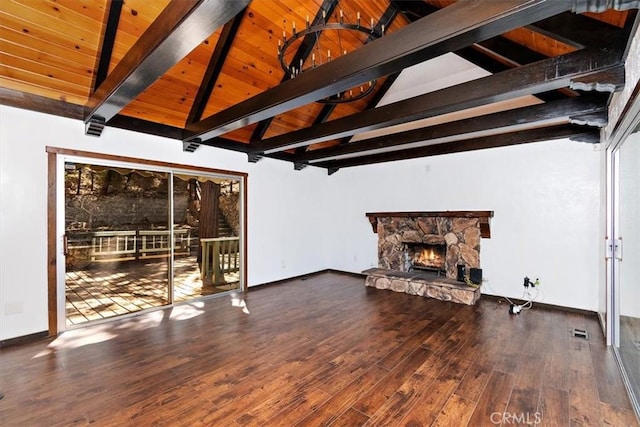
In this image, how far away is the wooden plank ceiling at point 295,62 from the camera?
6.47 ft

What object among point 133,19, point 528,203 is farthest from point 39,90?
point 528,203

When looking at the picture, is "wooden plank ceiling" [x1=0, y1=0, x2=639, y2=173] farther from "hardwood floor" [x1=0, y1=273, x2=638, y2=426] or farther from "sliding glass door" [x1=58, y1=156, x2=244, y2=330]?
"hardwood floor" [x1=0, y1=273, x2=638, y2=426]

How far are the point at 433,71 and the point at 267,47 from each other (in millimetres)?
2755

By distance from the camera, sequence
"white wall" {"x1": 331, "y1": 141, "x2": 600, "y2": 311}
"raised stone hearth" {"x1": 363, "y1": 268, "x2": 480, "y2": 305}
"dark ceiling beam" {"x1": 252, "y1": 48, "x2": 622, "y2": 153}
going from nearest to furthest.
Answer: "dark ceiling beam" {"x1": 252, "y1": 48, "x2": 622, "y2": 153}
"white wall" {"x1": 331, "y1": 141, "x2": 600, "y2": 311}
"raised stone hearth" {"x1": 363, "y1": 268, "x2": 480, "y2": 305}

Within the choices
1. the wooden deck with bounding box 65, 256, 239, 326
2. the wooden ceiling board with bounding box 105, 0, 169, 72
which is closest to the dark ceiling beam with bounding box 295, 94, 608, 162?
the wooden ceiling board with bounding box 105, 0, 169, 72

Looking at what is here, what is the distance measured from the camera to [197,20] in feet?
5.86

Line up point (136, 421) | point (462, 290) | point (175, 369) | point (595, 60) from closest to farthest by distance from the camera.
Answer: point (136, 421) → point (595, 60) → point (175, 369) → point (462, 290)

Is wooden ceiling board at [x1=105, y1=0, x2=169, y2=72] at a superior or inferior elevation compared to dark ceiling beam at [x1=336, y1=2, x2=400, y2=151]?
inferior

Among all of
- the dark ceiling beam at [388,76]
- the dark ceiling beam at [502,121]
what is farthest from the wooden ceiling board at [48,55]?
the dark ceiling beam at [502,121]

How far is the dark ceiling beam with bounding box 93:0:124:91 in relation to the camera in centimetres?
279

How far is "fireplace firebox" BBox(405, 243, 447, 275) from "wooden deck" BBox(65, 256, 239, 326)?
4.01 m

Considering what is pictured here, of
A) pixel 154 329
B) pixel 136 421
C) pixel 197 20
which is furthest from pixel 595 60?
pixel 154 329

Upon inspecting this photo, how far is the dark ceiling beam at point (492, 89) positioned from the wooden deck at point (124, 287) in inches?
132

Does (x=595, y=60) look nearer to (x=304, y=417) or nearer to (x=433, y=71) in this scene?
(x=433, y=71)
